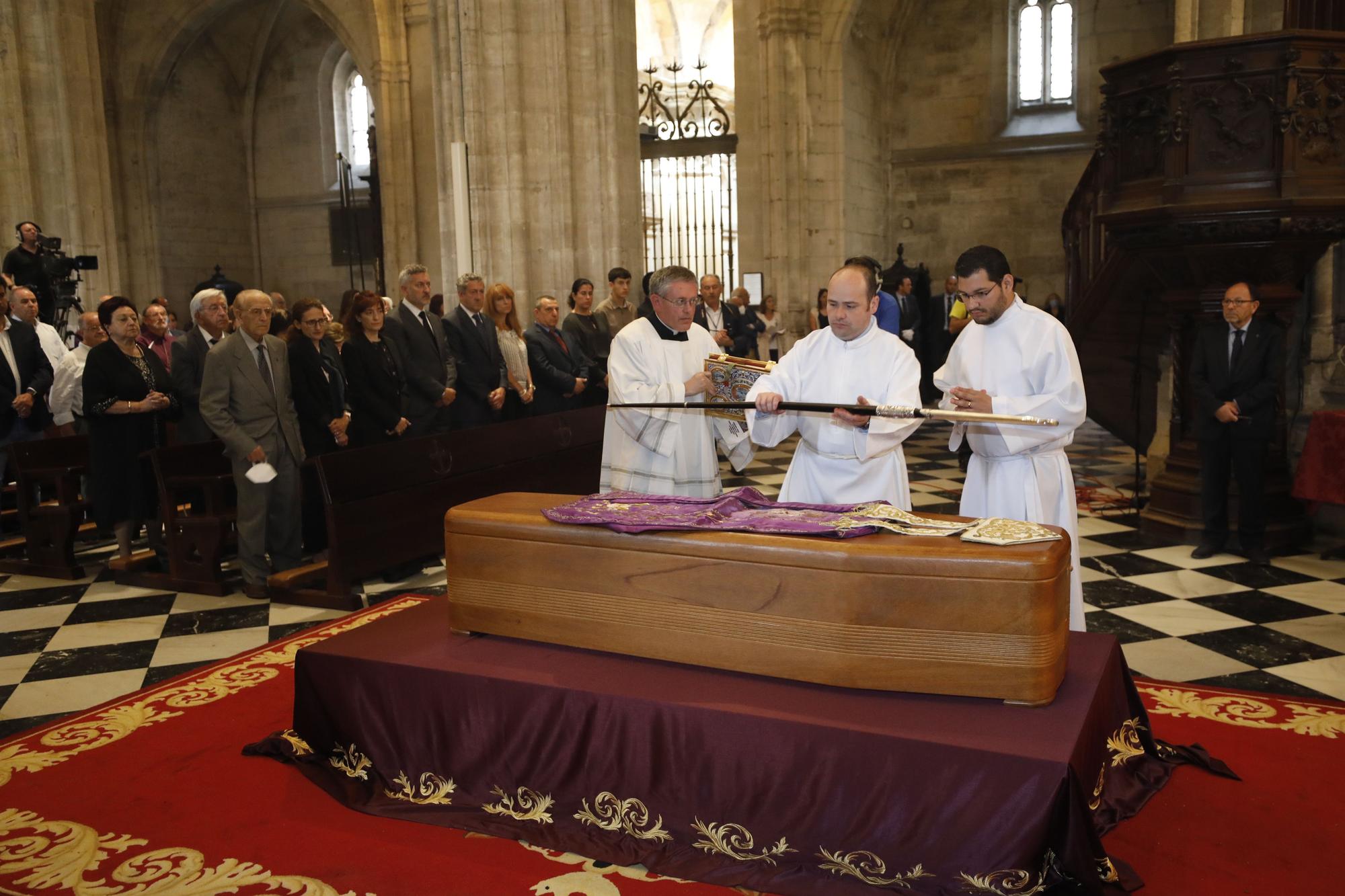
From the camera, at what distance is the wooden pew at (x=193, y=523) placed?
5961 millimetres

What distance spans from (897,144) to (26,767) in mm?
16396

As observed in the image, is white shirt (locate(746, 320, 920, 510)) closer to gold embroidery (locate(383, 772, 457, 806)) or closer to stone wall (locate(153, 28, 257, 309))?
gold embroidery (locate(383, 772, 457, 806))

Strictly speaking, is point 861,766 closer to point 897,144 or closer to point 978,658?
point 978,658

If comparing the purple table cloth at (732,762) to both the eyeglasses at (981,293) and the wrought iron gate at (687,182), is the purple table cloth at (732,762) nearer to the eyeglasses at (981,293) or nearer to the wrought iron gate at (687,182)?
the eyeglasses at (981,293)

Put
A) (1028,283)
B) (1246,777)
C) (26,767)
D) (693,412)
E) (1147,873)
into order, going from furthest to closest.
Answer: (1028,283) → (693,412) → (26,767) → (1246,777) → (1147,873)

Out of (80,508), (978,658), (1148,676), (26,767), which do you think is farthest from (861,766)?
(80,508)

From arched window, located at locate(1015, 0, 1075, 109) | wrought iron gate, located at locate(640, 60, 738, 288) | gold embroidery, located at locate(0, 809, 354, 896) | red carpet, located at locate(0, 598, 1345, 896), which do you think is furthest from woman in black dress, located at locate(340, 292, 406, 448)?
arched window, located at locate(1015, 0, 1075, 109)

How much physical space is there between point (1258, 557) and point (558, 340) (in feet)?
16.0

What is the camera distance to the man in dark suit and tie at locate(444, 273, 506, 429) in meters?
7.20

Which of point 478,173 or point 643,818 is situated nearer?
point 643,818

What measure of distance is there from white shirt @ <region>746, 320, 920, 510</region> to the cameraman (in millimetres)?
8142

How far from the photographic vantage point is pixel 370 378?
20.8 feet

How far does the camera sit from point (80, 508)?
21.1 ft

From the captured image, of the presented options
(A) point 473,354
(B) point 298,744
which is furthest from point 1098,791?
(A) point 473,354
